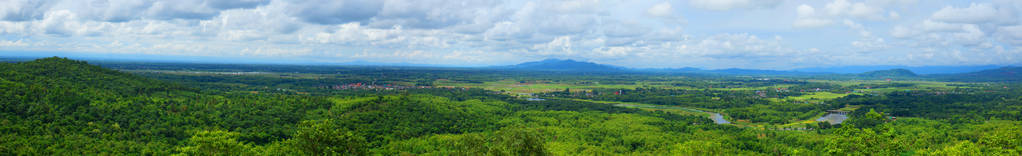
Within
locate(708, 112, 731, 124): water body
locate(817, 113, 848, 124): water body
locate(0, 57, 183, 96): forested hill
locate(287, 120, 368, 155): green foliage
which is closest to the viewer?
locate(287, 120, 368, 155): green foliage

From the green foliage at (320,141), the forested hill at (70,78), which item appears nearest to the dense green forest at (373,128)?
the green foliage at (320,141)

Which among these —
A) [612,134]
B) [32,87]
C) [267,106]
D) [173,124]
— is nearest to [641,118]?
[612,134]

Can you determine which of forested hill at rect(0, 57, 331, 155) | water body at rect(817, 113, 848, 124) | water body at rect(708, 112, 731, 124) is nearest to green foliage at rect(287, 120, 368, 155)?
forested hill at rect(0, 57, 331, 155)

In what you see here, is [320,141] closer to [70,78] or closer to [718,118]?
[70,78]

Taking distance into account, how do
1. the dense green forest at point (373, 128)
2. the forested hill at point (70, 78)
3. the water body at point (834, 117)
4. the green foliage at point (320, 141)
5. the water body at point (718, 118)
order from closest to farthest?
the green foliage at point (320, 141)
the dense green forest at point (373, 128)
the forested hill at point (70, 78)
the water body at point (718, 118)
the water body at point (834, 117)

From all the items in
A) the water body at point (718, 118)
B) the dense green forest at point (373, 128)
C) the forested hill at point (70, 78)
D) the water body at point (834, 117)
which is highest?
the forested hill at point (70, 78)

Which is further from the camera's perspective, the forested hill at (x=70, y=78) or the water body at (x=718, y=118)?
the water body at (x=718, y=118)

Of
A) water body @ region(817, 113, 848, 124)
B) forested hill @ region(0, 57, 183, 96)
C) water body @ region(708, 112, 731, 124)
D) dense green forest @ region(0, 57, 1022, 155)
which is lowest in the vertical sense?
water body @ region(708, 112, 731, 124)

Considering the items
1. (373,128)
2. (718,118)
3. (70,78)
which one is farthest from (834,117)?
(70,78)

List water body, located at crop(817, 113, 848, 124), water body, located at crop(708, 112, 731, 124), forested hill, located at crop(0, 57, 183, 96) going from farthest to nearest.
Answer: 1. water body, located at crop(817, 113, 848, 124)
2. water body, located at crop(708, 112, 731, 124)
3. forested hill, located at crop(0, 57, 183, 96)

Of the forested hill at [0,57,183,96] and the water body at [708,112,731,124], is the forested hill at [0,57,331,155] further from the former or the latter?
the water body at [708,112,731,124]

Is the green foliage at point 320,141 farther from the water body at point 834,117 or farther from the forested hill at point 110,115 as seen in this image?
the water body at point 834,117

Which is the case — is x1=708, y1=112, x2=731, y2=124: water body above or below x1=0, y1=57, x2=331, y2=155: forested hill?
below
